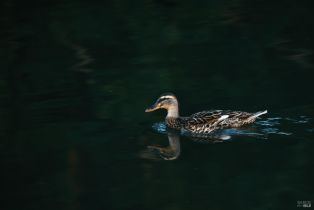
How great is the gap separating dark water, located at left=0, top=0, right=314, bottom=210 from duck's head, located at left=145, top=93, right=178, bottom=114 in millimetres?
239

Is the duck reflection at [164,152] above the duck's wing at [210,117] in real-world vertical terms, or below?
below

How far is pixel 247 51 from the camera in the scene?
49.8 ft

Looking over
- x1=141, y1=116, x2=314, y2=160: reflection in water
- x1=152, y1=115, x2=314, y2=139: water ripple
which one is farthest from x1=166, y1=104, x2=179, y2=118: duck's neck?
x1=152, y1=115, x2=314, y2=139: water ripple

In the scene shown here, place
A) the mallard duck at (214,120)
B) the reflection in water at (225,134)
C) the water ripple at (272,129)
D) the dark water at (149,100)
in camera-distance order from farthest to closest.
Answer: the mallard duck at (214,120), the water ripple at (272,129), the reflection in water at (225,134), the dark water at (149,100)

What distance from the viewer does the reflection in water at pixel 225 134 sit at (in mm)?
10133

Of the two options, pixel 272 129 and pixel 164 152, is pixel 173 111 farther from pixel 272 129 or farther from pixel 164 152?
pixel 272 129

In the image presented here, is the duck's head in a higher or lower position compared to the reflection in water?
higher

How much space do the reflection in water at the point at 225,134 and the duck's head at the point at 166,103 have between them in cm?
69

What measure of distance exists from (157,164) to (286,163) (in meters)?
1.70

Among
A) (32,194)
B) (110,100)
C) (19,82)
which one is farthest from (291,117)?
(19,82)

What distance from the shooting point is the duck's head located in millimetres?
11797

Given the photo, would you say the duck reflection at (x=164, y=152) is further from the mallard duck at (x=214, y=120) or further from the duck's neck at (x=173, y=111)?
the duck's neck at (x=173, y=111)

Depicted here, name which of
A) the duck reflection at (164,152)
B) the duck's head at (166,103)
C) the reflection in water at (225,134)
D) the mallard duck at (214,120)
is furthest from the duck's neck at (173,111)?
the duck reflection at (164,152)

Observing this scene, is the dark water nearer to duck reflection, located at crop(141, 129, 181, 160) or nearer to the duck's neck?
duck reflection, located at crop(141, 129, 181, 160)
